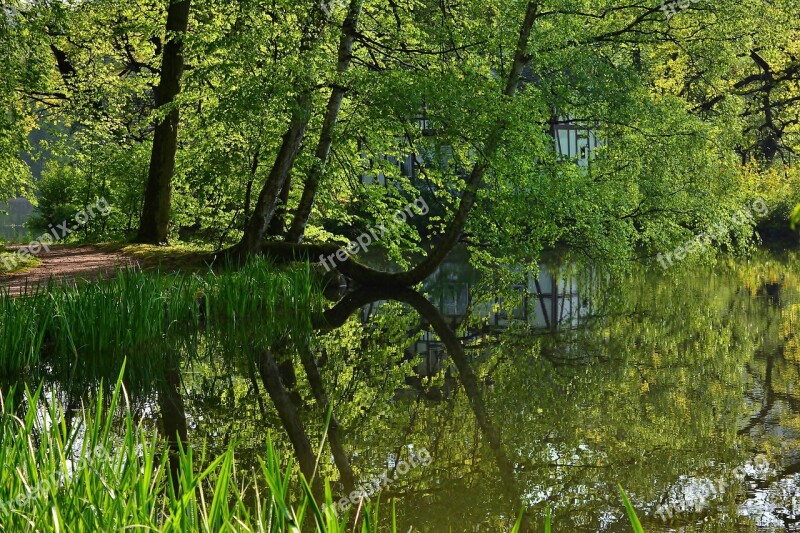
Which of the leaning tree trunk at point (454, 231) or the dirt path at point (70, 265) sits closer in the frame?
the dirt path at point (70, 265)

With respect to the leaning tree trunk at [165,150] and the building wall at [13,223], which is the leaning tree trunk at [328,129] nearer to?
the leaning tree trunk at [165,150]

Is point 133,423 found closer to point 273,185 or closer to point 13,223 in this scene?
point 273,185

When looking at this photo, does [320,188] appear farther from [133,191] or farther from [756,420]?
[756,420]

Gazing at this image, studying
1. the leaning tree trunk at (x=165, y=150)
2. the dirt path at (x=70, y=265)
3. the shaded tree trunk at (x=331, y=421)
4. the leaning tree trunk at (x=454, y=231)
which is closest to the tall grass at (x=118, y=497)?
the shaded tree trunk at (x=331, y=421)

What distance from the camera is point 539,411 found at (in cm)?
714

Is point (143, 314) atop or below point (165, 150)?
below

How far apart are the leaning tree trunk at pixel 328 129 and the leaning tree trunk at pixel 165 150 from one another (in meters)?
3.27

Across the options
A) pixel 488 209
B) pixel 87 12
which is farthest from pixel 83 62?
pixel 488 209

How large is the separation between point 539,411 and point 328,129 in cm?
708

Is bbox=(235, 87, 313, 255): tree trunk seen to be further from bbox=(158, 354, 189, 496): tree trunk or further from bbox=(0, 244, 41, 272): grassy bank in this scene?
bbox=(158, 354, 189, 496): tree trunk

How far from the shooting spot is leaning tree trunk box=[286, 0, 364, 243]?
12.4 meters

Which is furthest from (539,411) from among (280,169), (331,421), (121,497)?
(280,169)

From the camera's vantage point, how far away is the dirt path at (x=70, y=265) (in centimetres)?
1107

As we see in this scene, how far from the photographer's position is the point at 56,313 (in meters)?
8.17
